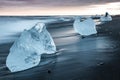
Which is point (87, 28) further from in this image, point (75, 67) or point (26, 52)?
point (26, 52)

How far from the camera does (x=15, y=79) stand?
11008 millimetres

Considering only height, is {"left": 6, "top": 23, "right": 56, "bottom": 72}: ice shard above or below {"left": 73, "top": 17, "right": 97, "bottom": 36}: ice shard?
above

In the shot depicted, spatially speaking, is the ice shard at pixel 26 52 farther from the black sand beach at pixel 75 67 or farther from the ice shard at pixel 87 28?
the ice shard at pixel 87 28

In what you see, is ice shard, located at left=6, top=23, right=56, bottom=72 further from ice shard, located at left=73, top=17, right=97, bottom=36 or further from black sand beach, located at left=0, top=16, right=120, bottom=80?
ice shard, located at left=73, top=17, right=97, bottom=36

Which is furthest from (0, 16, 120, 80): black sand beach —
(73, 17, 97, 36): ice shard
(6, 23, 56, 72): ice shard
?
(73, 17, 97, 36): ice shard

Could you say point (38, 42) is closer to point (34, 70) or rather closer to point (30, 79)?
point (34, 70)

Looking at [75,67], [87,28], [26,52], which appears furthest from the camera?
[87,28]

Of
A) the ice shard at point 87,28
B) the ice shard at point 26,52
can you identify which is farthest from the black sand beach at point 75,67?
the ice shard at point 87,28

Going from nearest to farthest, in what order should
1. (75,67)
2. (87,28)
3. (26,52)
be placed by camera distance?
(26,52) → (75,67) → (87,28)

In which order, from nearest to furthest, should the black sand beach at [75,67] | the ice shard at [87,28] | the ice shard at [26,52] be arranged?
the black sand beach at [75,67] → the ice shard at [26,52] → the ice shard at [87,28]

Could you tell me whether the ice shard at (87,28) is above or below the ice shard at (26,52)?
below

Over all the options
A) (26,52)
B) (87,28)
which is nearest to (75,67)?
(26,52)

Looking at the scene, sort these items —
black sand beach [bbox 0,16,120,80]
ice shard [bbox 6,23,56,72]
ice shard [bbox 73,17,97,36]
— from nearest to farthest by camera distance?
1. black sand beach [bbox 0,16,120,80]
2. ice shard [bbox 6,23,56,72]
3. ice shard [bbox 73,17,97,36]

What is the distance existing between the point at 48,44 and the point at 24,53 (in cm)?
266
